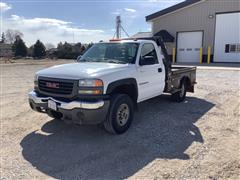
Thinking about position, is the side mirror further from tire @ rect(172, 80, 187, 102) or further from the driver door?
tire @ rect(172, 80, 187, 102)

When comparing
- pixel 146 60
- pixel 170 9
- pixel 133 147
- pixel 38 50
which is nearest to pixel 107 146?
pixel 133 147

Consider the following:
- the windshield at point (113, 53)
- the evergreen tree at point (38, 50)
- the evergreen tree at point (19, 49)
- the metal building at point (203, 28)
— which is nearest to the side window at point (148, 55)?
the windshield at point (113, 53)

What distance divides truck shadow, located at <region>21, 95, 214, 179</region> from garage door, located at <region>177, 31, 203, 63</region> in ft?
67.2

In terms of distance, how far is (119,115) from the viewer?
16.4ft

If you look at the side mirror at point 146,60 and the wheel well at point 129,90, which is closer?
the wheel well at point 129,90

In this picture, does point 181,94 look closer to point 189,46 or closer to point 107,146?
point 107,146

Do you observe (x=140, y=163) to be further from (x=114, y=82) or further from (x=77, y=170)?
(x=114, y=82)

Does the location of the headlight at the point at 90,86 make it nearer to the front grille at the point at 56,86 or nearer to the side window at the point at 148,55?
the front grille at the point at 56,86

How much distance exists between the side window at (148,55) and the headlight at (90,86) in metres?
1.48

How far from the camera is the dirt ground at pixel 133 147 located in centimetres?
369

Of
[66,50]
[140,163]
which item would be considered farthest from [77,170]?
[66,50]

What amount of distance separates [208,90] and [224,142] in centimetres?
544

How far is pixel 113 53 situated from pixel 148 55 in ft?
2.74

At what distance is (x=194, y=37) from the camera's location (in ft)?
83.1
